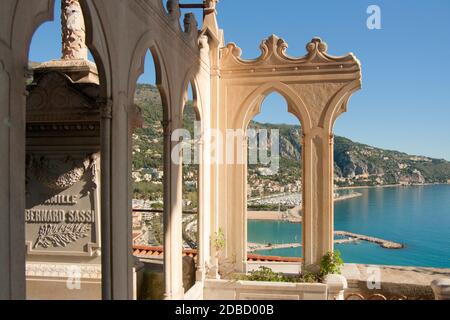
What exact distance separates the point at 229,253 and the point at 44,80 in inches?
194

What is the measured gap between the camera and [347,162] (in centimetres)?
8612

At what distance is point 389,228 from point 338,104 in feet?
261

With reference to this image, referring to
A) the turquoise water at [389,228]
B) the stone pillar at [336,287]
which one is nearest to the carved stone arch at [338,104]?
the stone pillar at [336,287]

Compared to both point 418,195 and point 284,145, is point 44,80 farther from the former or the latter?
point 418,195

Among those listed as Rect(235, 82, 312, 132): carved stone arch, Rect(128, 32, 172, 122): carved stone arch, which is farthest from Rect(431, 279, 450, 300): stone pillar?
Rect(128, 32, 172, 122): carved stone arch

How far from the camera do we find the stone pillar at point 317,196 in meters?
8.66

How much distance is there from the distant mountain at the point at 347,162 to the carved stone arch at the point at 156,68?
1749cm

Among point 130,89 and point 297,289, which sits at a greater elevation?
point 130,89

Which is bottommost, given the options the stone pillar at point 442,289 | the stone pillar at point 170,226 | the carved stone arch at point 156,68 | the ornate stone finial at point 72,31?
the stone pillar at point 442,289

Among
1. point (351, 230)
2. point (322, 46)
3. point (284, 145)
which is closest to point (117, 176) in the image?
point (322, 46)

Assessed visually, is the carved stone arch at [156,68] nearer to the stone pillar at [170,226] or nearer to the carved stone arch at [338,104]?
the stone pillar at [170,226]

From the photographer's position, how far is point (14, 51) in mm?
2779

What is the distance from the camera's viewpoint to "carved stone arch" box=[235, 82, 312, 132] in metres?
8.84

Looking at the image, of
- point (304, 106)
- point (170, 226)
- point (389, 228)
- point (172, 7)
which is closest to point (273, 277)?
point (170, 226)
